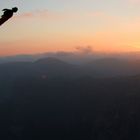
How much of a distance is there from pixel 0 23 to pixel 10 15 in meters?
0.54

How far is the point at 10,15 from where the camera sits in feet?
48.1

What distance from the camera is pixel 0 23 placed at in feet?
48.0
